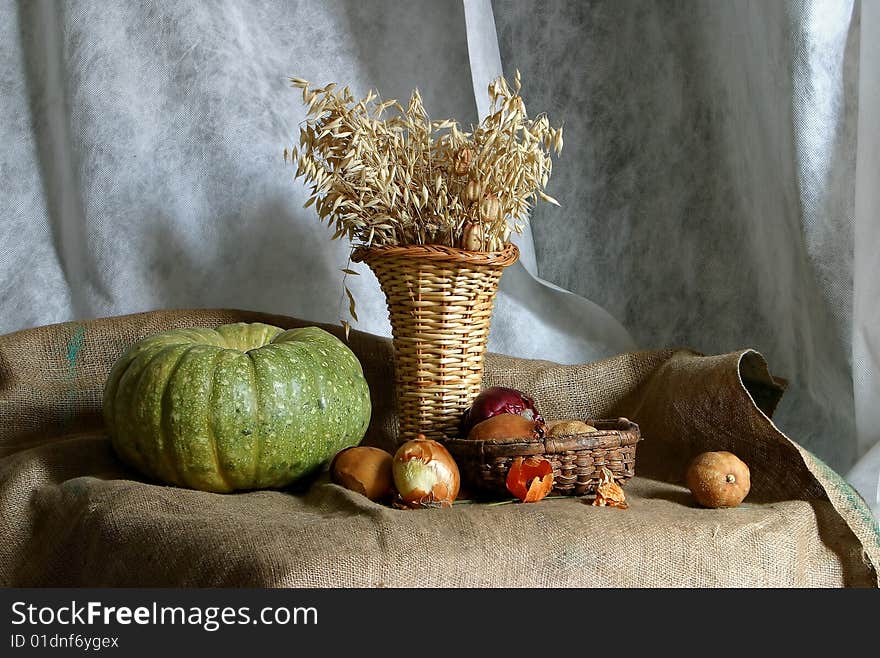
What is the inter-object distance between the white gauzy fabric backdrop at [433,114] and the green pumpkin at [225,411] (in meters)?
0.49

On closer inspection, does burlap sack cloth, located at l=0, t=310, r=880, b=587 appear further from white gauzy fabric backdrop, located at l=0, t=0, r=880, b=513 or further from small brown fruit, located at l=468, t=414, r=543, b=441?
white gauzy fabric backdrop, located at l=0, t=0, r=880, b=513

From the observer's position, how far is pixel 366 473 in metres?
1.14

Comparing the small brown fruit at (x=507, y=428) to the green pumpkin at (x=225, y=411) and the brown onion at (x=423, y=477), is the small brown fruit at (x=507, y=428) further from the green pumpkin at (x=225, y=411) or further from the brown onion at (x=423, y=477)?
the green pumpkin at (x=225, y=411)

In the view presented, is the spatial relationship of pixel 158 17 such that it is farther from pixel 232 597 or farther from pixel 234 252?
pixel 232 597

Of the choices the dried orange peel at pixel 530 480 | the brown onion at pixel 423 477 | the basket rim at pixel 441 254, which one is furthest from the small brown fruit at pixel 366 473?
the basket rim at pixel 441 254

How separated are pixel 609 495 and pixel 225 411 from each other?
1.45ft

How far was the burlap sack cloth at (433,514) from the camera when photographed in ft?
3.02

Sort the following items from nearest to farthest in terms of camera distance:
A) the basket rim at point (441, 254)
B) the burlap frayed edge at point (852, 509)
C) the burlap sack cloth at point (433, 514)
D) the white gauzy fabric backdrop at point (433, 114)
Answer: the burlap sack cloth at point (433, 514) < the burlap frayed edge at point (852, 509) < the basket rim at point (441, 254) < the white gauzy fabric backdrop at point (433, 114)

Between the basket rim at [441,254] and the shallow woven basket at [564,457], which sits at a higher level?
the basket rim at [441,254]

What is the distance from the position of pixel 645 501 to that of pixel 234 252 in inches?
34.6

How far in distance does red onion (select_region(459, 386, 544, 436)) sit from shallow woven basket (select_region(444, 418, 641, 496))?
0.10 m

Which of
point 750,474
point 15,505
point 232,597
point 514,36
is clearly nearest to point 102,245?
point 15,505

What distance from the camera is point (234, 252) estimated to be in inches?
67.2

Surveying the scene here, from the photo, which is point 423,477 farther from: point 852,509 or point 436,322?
point 852,509
